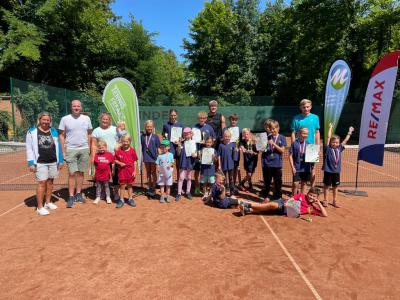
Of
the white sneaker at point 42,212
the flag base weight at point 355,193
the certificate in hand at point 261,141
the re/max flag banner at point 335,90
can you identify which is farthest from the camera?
the flag base weight at point 355,193

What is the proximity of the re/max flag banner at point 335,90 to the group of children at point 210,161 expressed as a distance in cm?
41

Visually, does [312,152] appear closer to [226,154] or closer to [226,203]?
[226,154]

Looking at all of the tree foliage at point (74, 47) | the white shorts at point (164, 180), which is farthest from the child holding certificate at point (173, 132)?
the tree foliage at point (74, 47)

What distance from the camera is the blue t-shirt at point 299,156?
6.61 m

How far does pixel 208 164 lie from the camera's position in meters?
6.99

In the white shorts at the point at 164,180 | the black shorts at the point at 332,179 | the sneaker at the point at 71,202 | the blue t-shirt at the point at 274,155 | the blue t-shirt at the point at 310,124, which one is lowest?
the sneaker at the point at 71,202

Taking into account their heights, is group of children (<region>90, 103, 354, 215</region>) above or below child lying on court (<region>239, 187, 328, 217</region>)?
above

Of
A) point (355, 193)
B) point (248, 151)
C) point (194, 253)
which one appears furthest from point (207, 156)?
point (355, 193)

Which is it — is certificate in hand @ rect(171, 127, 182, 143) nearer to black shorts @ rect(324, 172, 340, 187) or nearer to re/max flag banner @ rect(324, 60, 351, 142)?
black shorts @ rect(324, 172, 340, 187)

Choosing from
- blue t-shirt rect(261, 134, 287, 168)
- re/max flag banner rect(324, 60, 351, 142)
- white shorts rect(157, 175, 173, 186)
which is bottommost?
white shorts rect(157, 175, 173, 186)

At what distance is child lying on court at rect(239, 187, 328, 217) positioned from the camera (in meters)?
6.14

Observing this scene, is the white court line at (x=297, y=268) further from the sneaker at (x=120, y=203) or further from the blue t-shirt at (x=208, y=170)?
the sneaker at (x=120, y=203)

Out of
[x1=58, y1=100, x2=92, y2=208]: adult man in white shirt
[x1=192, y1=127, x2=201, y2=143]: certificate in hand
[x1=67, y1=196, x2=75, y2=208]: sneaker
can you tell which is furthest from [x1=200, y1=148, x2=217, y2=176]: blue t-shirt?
[x1=67, y1=196, x2=75, y2=208]: sneaker

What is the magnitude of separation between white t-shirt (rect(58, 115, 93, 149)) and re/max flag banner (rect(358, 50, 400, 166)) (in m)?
6.20
